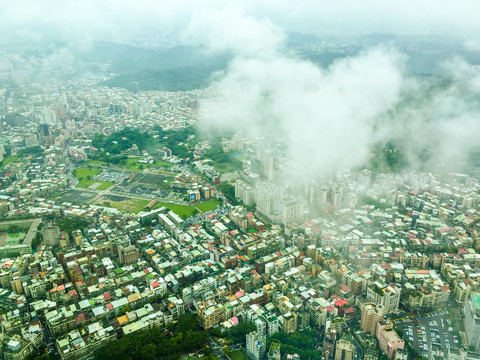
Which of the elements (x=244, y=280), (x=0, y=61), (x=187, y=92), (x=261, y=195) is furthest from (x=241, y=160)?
(x=0, y=61)

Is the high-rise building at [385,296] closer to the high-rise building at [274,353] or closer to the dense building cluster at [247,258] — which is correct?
the dense building cluster at [247,258]

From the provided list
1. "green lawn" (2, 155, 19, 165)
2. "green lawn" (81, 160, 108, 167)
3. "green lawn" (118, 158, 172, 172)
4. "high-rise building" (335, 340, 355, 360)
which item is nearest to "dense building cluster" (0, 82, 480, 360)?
"high-rise building" (335, 340, 355, 360)

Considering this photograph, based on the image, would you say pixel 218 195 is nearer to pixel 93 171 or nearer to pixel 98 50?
pixel 93 171

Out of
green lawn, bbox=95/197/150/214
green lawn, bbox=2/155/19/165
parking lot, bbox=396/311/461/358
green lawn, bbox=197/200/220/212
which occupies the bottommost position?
green lawn, bbox=197/200/220/212

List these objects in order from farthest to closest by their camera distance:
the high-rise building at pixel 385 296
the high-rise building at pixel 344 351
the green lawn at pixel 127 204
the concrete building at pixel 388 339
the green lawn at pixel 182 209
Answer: the green lawn at pixel 127 204 < the green lawn at pixel 182 209 < the high-rise building at pixel 385 296 < the concrete building at pixel 388 339 < the high-rise building at pixel 344 351

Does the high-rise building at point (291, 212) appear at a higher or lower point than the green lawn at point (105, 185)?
higher

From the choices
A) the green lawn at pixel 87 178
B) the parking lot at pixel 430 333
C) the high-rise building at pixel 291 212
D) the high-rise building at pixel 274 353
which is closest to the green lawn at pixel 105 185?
the green lawn at pixel 87 178

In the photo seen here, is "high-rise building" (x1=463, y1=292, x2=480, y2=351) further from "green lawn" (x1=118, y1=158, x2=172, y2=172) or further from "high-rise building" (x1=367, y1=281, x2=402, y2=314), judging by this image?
"green lawn" (x1=118, y1=158, x2=172, y2=172)
